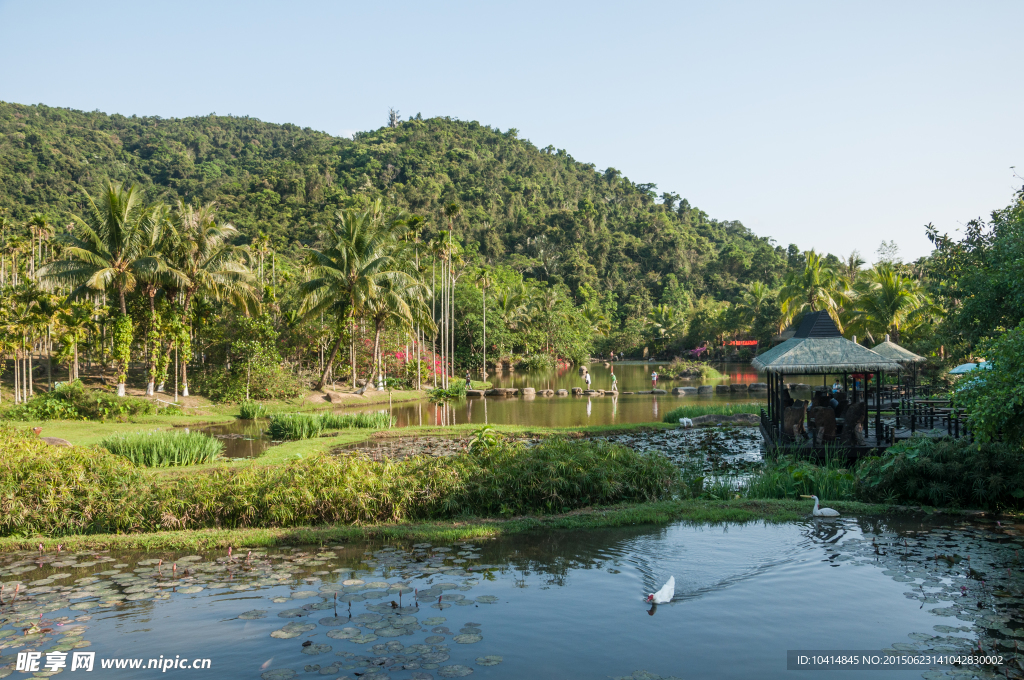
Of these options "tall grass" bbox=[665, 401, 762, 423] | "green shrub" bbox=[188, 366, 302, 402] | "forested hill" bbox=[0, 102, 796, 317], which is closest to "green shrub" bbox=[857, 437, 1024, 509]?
"tall grass" bbox=[665, 401, 762, 423]

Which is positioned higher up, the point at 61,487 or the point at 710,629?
the point at 61,487

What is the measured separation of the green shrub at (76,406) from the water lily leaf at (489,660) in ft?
68.7

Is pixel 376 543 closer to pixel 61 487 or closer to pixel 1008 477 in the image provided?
pixel 61 487

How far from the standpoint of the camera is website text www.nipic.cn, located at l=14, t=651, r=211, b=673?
16.3 ft

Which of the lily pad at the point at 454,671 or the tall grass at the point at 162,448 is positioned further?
the tall grass at the point at 162,448

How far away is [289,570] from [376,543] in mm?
1298

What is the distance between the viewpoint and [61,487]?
8664mm

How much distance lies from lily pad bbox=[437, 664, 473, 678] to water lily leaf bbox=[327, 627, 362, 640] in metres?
0.92

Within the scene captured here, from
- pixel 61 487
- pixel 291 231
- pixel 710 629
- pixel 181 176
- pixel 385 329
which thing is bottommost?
pixel 710 629

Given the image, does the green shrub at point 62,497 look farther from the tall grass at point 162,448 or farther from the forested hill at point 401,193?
the forested hill at point 401,193

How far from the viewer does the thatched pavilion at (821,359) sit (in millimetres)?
12781

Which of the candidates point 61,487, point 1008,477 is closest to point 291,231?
point 61,487

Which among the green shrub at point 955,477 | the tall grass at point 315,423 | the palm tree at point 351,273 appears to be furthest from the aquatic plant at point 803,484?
the palm tree at point 351,273

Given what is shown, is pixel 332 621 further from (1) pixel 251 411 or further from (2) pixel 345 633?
(1) pixel 251 411
